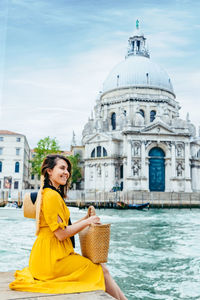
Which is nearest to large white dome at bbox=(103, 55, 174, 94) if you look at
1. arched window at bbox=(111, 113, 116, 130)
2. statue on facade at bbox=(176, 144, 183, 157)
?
arched window at bbox=(111, 113, 116, 130)

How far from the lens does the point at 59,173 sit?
3025 mm

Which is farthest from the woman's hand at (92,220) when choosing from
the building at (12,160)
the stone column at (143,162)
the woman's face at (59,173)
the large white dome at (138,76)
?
the large white dome at (138,76)

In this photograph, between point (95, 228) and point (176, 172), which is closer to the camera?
point (95, 228)

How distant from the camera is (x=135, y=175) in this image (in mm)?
35875

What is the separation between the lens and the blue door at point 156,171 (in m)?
36.9

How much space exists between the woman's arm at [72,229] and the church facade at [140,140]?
32692 millimetres

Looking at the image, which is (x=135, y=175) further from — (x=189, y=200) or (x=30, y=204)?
(x=30, y=204)

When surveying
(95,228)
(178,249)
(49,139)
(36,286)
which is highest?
(49,139)

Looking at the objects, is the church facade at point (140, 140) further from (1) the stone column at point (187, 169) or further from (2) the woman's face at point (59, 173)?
(2) the woman's face at point (59, 173)

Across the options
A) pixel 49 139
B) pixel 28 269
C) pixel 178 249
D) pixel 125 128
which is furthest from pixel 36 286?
pixel 49 139

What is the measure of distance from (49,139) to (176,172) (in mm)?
15650

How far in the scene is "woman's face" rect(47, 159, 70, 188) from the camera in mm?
3023

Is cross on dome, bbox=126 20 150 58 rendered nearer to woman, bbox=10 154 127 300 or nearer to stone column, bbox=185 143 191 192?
Answer: stone column, bbox=185 143 191 192

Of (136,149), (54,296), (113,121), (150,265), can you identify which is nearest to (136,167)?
(136,149)
